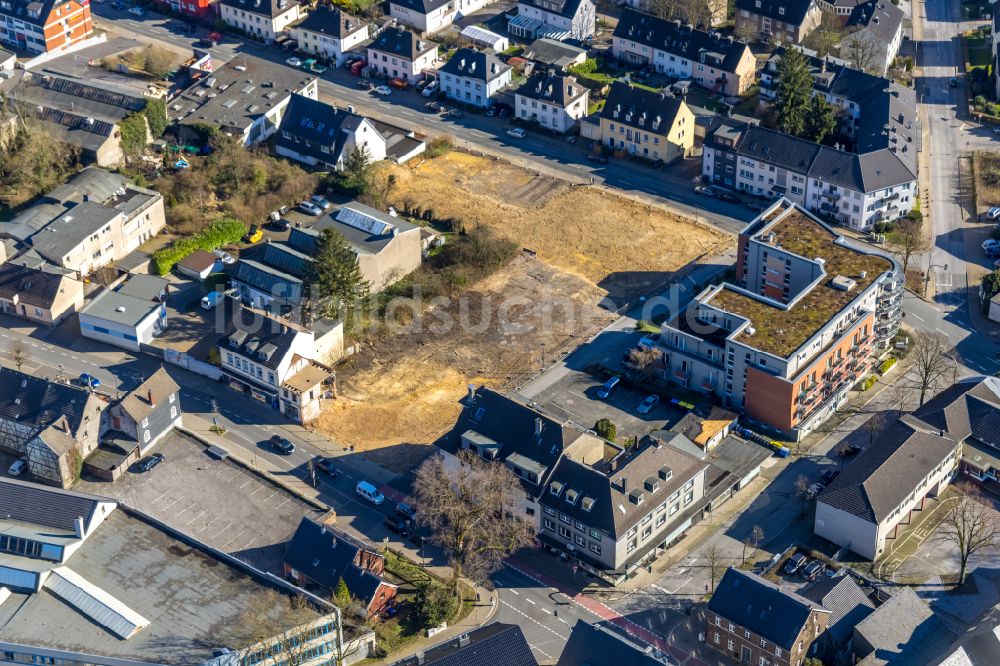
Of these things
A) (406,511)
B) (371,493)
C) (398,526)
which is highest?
(371,493)

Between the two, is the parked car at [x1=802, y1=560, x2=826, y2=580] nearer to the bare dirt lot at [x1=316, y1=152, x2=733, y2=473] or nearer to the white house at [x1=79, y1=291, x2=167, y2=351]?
the bare dirt lot at [x1=316, y1=152, x2=733, y2=473]

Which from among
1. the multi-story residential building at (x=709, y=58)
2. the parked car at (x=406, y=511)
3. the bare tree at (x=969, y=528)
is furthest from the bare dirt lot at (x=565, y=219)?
the bare tree at (x=969, y=528)

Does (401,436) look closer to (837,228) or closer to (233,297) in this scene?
(233,297)

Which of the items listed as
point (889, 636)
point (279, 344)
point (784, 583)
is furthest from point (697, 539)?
point (279, 344)

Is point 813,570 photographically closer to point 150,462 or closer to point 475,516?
point 475,516

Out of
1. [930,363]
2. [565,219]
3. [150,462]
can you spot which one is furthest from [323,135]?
[930,363]

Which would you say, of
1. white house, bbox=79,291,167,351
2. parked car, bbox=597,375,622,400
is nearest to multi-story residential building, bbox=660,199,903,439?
parked car, bbox=597,375,622,400

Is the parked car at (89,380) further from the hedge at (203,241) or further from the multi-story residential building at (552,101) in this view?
Answer: the multi-story residential building at (552,101)
